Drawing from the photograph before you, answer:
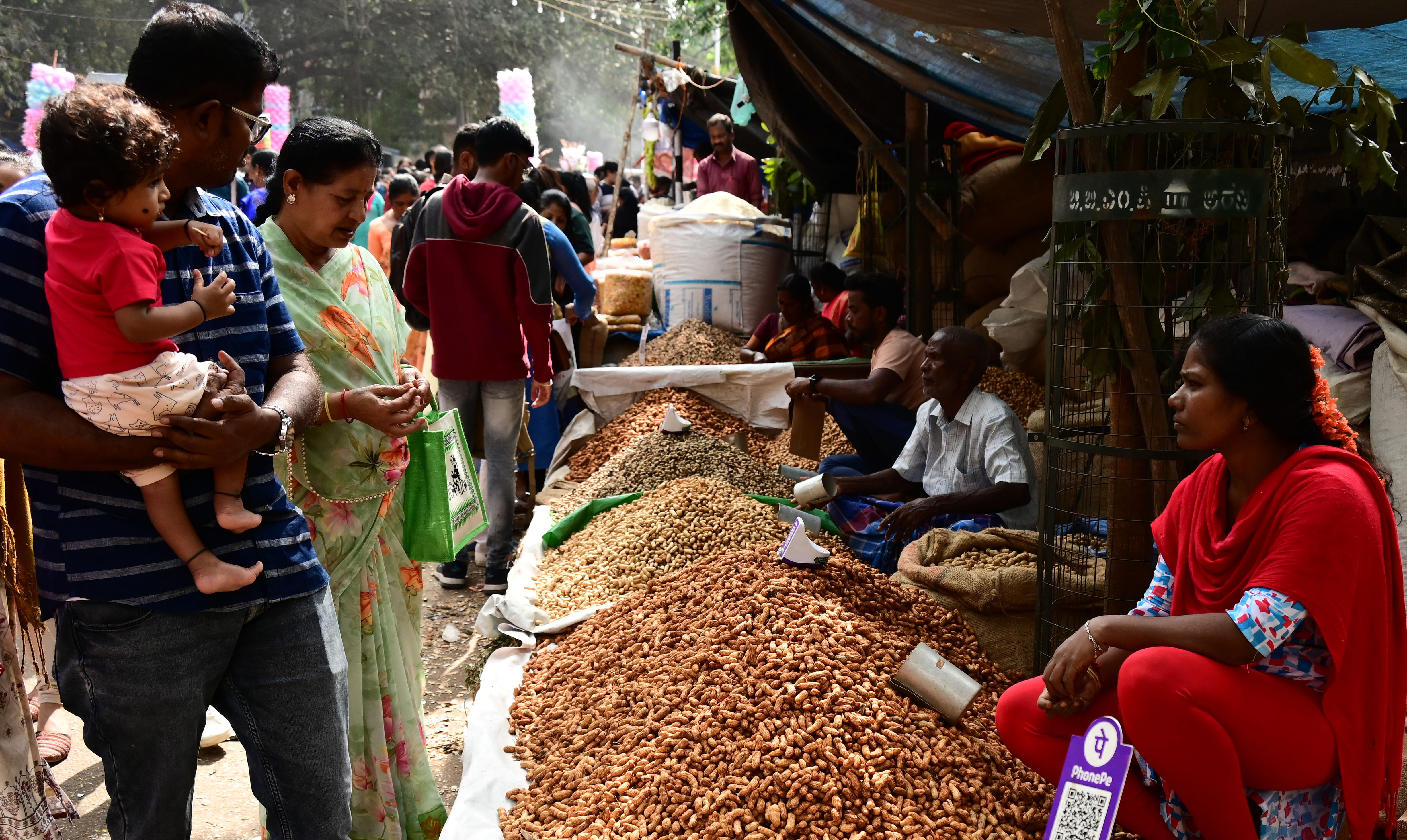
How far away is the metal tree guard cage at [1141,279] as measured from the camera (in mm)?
2061

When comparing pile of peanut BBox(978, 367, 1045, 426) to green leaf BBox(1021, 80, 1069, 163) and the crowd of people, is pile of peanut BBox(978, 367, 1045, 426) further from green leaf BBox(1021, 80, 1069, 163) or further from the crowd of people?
the crowd of people

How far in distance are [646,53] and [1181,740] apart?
326 inches

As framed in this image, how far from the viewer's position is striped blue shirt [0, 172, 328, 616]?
1.25 meters

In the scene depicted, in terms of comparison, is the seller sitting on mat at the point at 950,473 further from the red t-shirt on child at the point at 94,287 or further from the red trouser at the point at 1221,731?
the red t-shirt on child at the point at 94,287

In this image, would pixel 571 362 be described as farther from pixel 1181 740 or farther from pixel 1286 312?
pixel 1181 740

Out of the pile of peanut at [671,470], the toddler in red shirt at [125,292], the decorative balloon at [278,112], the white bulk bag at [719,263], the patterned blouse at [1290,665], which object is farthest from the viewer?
the decorative balloon at [278,112]

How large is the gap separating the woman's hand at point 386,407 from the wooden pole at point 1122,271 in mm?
1475

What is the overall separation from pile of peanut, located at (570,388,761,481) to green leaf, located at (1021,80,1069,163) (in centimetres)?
264

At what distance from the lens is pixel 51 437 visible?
1234mm

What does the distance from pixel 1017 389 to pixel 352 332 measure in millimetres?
3537

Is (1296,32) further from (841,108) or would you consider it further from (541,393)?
(841,108)

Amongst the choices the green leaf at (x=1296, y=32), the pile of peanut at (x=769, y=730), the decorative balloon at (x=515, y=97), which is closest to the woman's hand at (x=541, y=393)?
the pile of peanut at (x=769, y=730)

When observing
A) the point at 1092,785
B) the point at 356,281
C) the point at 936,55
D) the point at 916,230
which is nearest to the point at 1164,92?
the point at 1092,785

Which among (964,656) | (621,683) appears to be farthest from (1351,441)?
(621,683)
